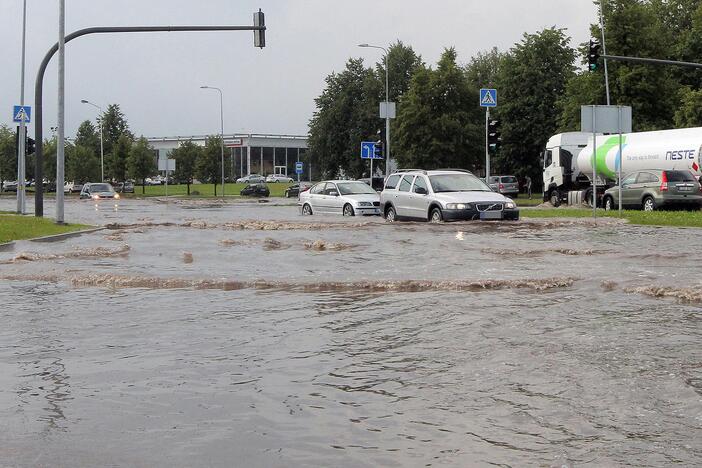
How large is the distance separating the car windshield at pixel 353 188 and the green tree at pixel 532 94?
41.0m

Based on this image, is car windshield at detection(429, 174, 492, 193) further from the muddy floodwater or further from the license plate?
the muddy floodwater

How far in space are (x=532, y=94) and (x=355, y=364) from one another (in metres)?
68.0

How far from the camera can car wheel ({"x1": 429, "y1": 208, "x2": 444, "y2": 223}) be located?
81.7 feet

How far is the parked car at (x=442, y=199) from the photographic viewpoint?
2445cm

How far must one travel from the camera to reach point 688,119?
5266 cm

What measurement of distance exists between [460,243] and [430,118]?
50147 mm

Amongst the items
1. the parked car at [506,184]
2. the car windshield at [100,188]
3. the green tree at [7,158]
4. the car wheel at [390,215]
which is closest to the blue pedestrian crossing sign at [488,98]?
the car wheel at [390,215]

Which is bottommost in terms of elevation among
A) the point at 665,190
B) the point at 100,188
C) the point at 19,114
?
the point at 665,190

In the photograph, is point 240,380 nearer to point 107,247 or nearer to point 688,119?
point 107,247

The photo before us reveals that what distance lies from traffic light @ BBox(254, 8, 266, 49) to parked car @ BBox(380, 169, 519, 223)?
19.3 feet

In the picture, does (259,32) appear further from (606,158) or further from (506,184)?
(506,184)

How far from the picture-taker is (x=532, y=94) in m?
72.6

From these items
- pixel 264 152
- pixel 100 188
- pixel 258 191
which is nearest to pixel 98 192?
pixel 100 188

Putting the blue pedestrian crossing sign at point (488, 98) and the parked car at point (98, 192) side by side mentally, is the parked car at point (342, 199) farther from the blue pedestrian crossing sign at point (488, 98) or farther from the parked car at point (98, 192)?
the parked car at point (98, 192)
